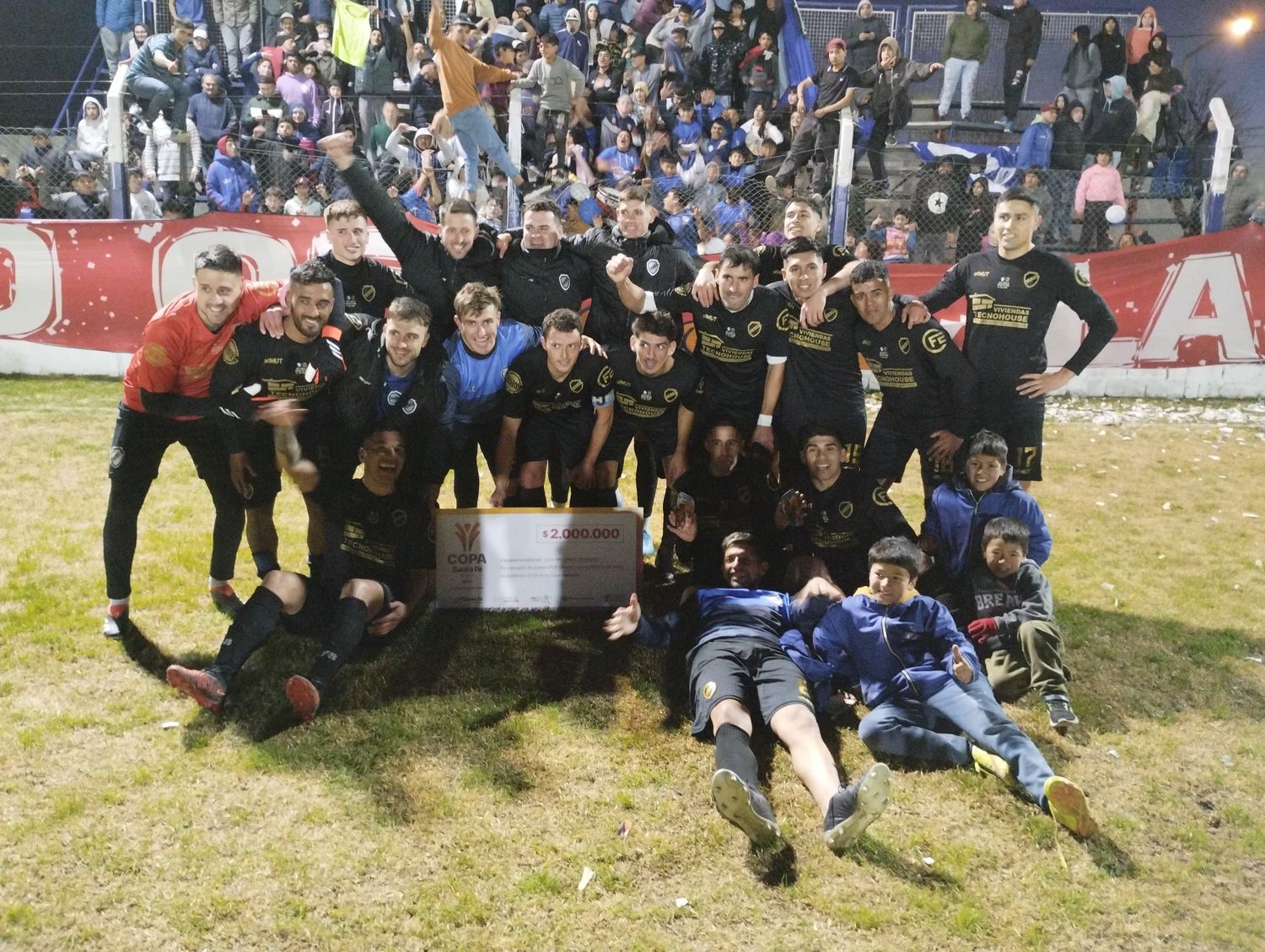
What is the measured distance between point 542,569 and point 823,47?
50.6 feet

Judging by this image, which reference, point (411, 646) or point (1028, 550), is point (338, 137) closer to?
point (411, 646)

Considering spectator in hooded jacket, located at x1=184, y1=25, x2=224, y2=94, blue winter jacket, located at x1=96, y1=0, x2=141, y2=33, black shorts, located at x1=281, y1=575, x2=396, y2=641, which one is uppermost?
blue winter jacket, located at x1=96, y1=0, x2=141, y2=33

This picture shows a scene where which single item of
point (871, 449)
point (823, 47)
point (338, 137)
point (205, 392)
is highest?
point (823, 47)

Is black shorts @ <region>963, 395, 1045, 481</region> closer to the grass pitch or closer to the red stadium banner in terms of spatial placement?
the grass pitch

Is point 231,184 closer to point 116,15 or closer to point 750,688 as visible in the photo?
point 116,15

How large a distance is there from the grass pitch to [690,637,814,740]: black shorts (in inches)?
9.5

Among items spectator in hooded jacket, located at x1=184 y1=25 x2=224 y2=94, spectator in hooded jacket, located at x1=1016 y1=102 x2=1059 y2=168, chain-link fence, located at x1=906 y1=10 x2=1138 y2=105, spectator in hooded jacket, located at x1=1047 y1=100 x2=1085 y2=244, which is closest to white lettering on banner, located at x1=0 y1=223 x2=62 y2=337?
spectator in hooded jacket, located at x1=184 y1=25 x2=224 y2=94

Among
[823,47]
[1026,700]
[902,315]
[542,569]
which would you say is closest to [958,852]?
[1026,700]

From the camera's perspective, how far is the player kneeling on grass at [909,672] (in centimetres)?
400

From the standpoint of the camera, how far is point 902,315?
5543 mm

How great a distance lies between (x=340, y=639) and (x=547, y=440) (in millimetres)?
1902

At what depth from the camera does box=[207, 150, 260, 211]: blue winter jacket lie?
11.8 meters

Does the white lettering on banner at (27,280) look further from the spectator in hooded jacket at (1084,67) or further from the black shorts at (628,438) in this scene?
the spectator in hooded jacket at (1084,67)

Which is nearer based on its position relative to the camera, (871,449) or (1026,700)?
(1026,700)
